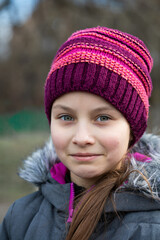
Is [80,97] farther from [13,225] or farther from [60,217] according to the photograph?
[13,225]

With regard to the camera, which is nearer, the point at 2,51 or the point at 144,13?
the point at 144,13

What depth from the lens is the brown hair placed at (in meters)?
1.44

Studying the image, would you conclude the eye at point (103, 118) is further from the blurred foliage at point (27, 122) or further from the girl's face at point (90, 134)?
the blurred foliage at point (27, 122)

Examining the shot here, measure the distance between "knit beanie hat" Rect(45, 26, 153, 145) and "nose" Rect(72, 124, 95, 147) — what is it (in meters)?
0.19

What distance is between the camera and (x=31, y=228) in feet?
5.40

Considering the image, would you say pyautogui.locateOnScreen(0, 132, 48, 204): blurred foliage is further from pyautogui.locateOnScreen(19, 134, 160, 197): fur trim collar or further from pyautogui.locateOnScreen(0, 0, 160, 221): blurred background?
pyautogui.locateOnScreen(19, 134, 160, 197): fur trim collar

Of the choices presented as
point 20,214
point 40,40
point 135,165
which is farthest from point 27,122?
point 135,165

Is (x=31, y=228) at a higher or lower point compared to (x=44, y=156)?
lower

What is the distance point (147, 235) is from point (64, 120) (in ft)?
2.23

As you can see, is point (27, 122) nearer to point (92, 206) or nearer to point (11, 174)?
point (11, 174)

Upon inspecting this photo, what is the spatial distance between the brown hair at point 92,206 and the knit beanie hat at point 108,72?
296mm

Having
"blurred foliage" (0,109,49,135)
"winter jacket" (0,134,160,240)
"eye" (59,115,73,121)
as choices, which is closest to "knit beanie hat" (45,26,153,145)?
"eye" (59,115,73,121)

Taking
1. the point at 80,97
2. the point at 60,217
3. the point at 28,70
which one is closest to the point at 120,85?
the point at 80,97

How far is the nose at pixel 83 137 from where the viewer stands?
1.43m
